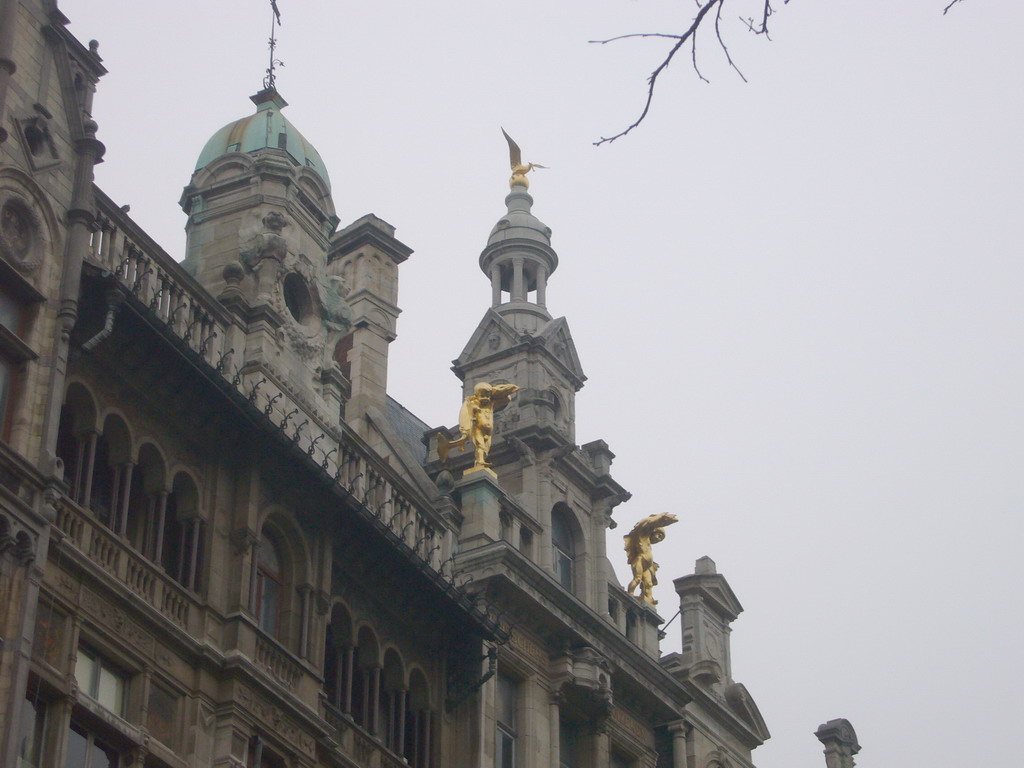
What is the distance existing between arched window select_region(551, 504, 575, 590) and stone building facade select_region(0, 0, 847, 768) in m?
0.10

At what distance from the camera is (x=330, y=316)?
39.6m

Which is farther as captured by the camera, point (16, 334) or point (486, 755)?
point (486, 755)

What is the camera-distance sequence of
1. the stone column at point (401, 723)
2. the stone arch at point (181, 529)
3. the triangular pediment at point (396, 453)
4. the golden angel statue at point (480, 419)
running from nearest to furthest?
the stone arch at point (181, 529) < the stone column at point (401, 723) < the triangular pediment at point (396, 453) < the golden angel statue at point (480, 419)

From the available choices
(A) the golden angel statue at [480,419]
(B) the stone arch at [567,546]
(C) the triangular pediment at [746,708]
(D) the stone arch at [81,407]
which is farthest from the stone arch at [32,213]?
→ (C) the triangular pediment at [746,708]

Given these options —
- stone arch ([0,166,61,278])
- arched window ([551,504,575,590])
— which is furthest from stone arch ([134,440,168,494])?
arched window ([551,504,575,590])

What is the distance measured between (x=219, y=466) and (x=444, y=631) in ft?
24.9

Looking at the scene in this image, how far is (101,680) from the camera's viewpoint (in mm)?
28969

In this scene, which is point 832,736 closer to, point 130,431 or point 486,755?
point 486,755

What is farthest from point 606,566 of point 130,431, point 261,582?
point 130,431

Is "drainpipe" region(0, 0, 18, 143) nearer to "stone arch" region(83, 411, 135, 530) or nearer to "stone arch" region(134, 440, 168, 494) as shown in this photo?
"stone arch" region(83, 411, 135, 530)

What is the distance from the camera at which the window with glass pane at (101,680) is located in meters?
28.6

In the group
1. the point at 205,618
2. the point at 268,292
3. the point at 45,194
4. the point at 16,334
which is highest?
the point at 268,292

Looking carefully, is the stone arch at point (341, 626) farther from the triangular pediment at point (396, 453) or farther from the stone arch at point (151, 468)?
the triangular pediment at point (396, 453)

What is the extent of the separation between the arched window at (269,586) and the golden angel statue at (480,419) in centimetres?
962
